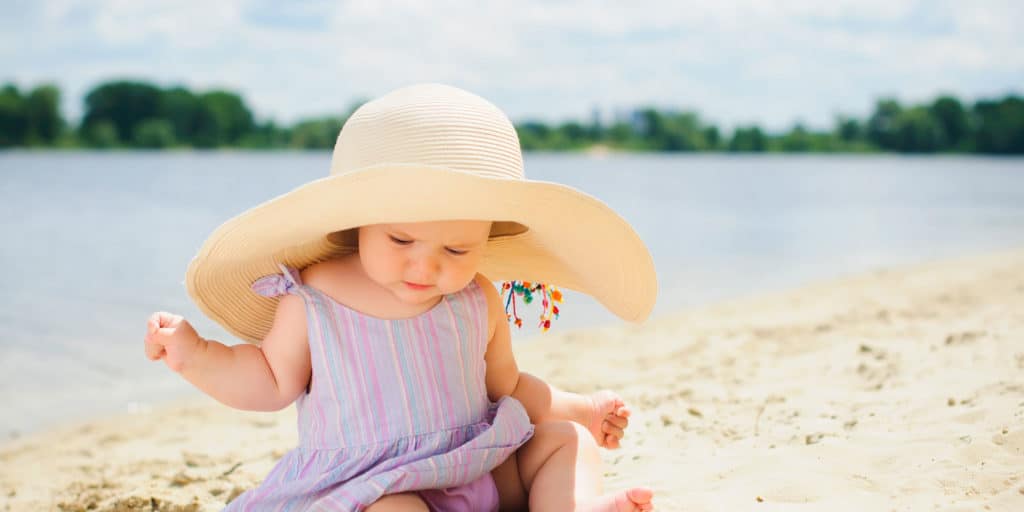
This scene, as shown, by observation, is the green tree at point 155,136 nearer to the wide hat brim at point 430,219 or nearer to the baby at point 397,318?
the wide hat brim at point 430,219

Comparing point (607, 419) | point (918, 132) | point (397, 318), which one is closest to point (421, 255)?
point (397, 318)

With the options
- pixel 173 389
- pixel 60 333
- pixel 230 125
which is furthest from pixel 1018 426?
pixel 230 125

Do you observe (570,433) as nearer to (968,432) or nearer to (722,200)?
(968,432)

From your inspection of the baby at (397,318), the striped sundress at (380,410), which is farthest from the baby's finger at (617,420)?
the striped sundress at (380,410)

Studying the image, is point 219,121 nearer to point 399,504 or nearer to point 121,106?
point 121,106

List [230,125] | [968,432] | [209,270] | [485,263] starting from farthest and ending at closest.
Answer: [230,125] → [968,432] → [485,263] → [209,270]

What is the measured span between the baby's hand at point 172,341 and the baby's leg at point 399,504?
53cm

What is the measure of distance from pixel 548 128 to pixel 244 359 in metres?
63.8

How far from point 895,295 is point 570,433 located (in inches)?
220

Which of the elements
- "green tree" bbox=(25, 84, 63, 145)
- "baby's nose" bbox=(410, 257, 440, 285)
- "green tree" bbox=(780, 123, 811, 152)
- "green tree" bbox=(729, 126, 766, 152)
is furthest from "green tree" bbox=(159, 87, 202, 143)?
"baby's nose" bbox=(410, 257, 440, 285)

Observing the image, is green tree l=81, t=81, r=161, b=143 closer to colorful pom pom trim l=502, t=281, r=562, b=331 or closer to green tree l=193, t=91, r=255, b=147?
green tree l=193, t=91, r=255, b=147

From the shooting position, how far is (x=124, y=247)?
11117mm

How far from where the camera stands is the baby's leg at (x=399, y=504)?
1982 mm

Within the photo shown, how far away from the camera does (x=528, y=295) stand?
2623 millimetres
